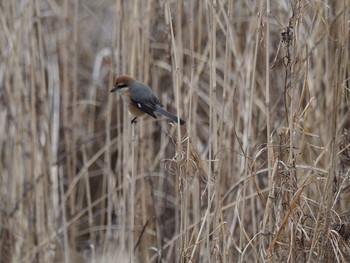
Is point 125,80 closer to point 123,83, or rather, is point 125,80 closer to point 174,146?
point 123,83

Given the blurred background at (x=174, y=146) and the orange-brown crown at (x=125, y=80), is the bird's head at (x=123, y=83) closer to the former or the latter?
the orange-brown crown at (x=125, y=80)

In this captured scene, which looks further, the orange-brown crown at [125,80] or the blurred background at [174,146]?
the orange-brown crown at [125,80]

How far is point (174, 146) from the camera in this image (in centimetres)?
201

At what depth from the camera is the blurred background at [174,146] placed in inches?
68.3

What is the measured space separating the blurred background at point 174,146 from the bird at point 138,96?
11 cm

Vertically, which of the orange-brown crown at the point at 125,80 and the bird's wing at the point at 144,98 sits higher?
the orange-brown crown at the point at 125,80

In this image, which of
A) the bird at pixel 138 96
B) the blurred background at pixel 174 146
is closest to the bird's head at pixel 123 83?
the bird at pixel 138 96

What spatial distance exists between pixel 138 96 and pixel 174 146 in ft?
0.69

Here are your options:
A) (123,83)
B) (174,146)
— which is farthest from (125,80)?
(174,146)

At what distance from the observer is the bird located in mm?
2006

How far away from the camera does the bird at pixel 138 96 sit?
2006 mm

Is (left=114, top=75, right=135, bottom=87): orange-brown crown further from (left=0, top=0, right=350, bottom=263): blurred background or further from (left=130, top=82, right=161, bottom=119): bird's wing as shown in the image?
(left=0, top=0, right=350, bottom=263): blurred background

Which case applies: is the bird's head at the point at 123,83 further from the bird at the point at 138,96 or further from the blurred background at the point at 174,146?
the blurred background at the point at 174,146

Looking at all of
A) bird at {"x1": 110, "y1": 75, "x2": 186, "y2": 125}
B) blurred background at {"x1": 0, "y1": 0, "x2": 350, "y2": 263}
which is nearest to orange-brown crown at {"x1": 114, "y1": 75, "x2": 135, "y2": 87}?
bird at {"x1": 110, "y1": 75, "x2": 186, "y2": 125}
